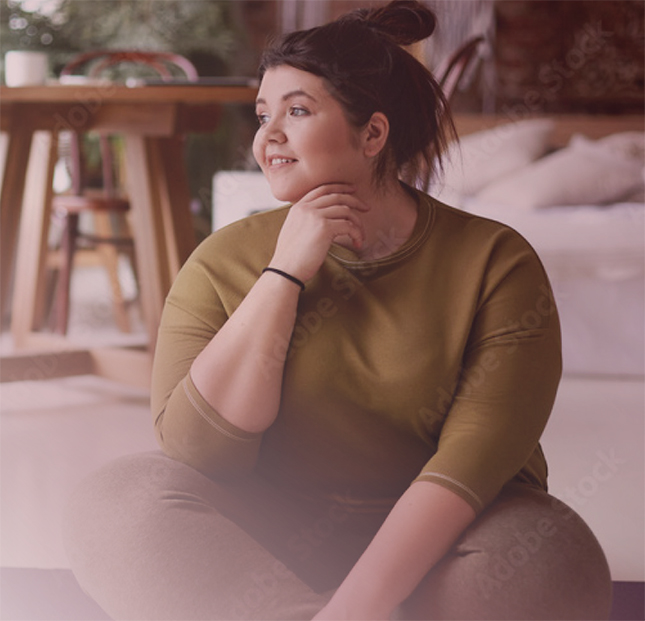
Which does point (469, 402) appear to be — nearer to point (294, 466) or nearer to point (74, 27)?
point (294, 466)

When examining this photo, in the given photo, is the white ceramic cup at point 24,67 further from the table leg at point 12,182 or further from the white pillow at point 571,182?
the white pillow at point 571,182

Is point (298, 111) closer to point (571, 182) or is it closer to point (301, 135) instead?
point (301, 135)

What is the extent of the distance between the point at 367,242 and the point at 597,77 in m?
3.80

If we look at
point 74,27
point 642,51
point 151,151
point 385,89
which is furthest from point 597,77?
point 385,89

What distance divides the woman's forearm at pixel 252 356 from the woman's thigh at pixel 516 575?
0.22 metres

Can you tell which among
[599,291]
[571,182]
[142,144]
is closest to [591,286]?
[599,291]

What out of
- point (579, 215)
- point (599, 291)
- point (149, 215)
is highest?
point (149, 215)

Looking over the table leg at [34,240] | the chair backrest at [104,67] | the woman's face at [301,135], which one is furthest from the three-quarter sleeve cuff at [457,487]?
the chair backrest at [104,67]

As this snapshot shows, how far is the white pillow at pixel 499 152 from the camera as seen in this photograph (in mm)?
3162

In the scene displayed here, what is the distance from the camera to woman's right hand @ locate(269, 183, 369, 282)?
837mm

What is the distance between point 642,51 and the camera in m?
4.22

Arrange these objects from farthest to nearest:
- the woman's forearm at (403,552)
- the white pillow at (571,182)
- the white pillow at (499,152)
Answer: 1. the white pillow at (499,152)
2. the white pillow at (571,182)
3. the woman's forearm at (403,552)

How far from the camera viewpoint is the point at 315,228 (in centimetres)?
84

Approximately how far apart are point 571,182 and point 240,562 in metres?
2.28
